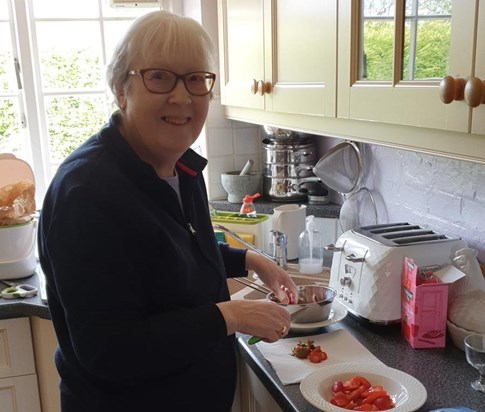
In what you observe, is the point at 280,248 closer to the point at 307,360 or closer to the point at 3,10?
the point at 307,360

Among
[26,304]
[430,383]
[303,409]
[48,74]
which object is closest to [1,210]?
[26,304]

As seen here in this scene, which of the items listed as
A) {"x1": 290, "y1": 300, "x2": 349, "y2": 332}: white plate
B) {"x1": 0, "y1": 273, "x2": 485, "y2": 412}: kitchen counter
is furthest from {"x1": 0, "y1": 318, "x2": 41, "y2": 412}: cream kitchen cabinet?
{"x1": 290, "y1": 300, "x2": 349, "y2": 332}: white plate

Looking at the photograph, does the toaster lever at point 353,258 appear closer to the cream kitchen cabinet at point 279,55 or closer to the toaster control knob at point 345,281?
the toaster control knob at point 345,281

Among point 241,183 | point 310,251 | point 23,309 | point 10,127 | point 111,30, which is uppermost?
point 111,30

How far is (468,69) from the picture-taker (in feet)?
3.24

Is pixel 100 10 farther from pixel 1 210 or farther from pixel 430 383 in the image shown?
pixel 430 383

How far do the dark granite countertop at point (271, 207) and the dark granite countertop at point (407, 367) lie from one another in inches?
30.5

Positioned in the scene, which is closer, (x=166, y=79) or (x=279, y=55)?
(x=166, y=79)

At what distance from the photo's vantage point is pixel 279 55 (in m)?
1.77

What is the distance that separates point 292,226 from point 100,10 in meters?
1.34

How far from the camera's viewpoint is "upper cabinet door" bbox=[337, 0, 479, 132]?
1.01 meters

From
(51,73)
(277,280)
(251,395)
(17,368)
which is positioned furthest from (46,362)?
(51,73)

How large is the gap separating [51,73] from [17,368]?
4.39ft

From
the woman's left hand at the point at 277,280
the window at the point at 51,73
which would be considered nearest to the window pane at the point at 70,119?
the window at the point at 51,73
